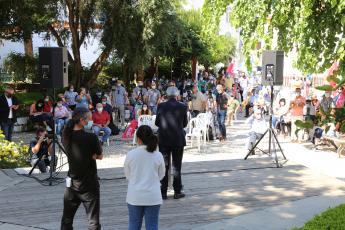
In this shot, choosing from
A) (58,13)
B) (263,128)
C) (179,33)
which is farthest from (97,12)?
(263,128)

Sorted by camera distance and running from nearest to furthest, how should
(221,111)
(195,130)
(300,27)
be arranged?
(300,27) < (195,130) < (221,111)

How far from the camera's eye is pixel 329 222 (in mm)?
4531

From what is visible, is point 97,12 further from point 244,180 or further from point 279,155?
point 244,180

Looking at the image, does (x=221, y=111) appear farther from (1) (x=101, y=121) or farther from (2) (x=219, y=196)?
(2) (x=219, y=196)

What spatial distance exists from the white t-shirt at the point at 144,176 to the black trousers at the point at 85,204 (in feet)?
1.46

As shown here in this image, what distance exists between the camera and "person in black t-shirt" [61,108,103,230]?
5.52 meters

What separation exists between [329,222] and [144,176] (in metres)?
1.80

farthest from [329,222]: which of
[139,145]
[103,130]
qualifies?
[103,130]

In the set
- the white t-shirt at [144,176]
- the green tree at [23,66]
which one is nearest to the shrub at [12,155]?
the white t-shirt at [144,176]

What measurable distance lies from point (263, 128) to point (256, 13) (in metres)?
3.45

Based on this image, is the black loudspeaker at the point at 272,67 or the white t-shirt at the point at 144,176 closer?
the white t-shirt at the point at 144,176

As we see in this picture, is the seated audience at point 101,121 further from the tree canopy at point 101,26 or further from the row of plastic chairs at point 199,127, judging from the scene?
the tree canopy at point 101,26

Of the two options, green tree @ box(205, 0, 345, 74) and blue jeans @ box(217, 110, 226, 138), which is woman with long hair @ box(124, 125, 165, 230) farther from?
blue jeans @ box(217, 110, 226, 138)

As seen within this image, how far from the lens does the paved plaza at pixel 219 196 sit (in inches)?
274
